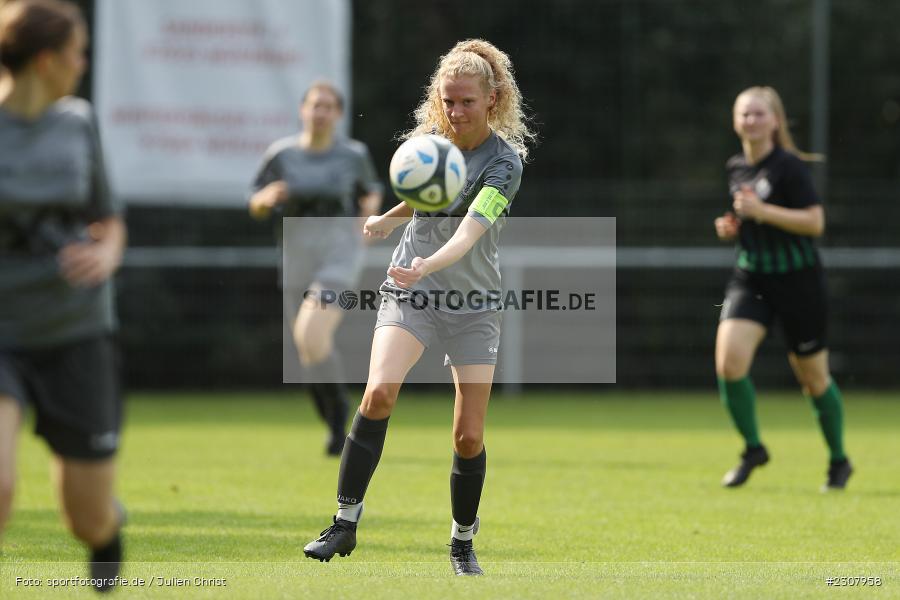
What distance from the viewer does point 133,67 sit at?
15086 millimetres

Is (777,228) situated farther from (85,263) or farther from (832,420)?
(85,263)

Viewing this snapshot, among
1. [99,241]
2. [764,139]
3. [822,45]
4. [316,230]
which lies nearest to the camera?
[99,241]

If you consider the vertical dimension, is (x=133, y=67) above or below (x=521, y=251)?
above

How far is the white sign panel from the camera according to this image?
15078 millimetres

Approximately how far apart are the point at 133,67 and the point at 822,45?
7102 millimetres

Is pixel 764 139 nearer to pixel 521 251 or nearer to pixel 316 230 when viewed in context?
pixel 316 230

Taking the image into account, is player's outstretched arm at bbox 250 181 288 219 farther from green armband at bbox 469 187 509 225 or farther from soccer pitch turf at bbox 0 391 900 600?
green armband at bbox 469 187 509 225

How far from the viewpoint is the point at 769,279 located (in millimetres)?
8672

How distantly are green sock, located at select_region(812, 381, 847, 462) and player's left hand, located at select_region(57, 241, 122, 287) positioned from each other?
563 centimetres

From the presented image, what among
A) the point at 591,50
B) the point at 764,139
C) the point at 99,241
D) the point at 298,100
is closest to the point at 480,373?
the point at 99,241

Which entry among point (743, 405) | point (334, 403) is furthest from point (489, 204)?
point (334, 403)

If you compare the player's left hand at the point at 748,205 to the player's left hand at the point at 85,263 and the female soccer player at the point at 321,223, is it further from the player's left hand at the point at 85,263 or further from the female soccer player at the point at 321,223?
the player's left hand at the point at 85,263

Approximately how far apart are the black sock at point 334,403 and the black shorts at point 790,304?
268cm

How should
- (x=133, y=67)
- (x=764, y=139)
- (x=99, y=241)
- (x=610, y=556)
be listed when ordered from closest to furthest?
1. (x=99, y=241)
2. (x=610, y=556)
3. (x=764, y=139)
4. (x=133, y=67)
